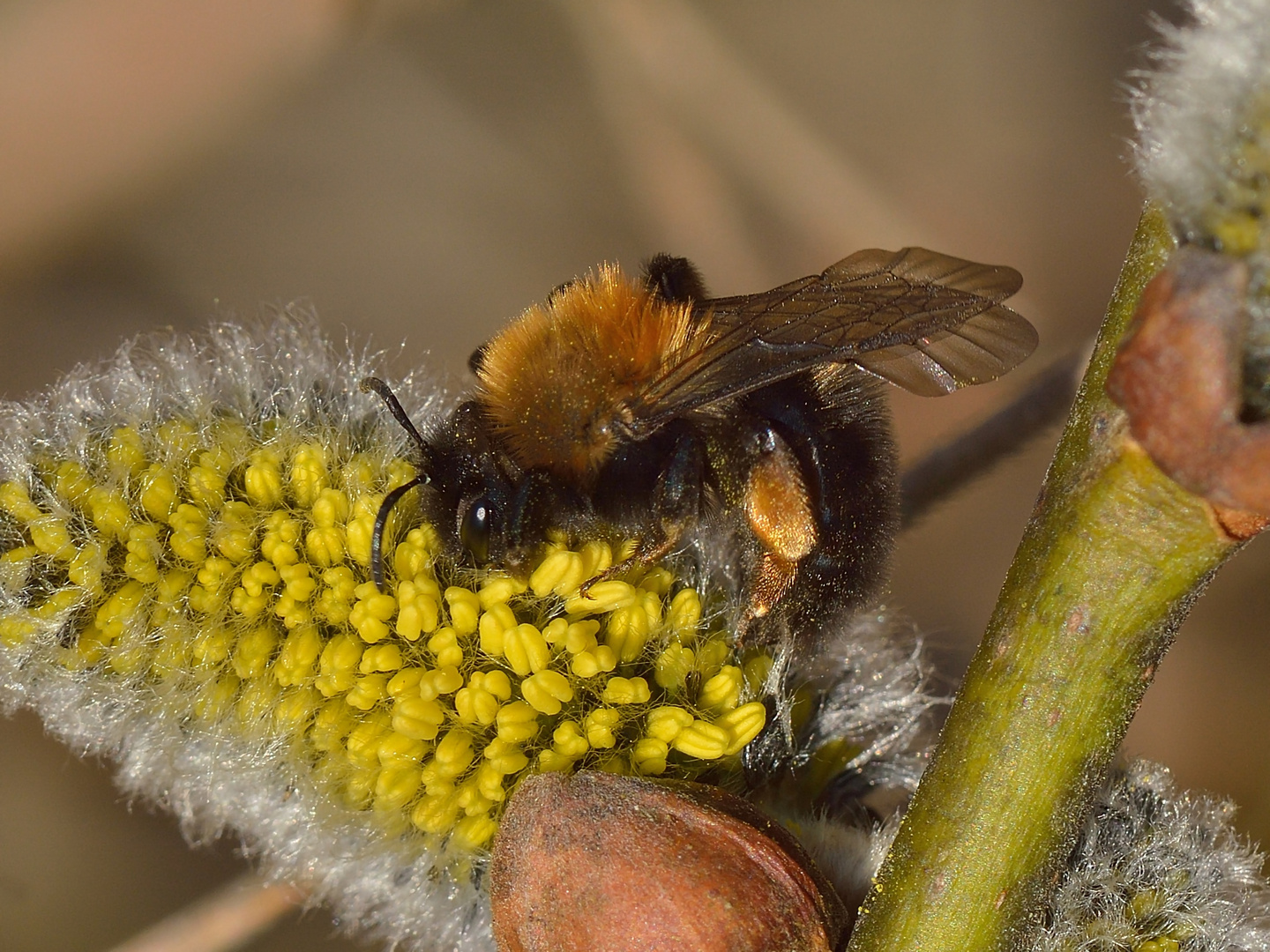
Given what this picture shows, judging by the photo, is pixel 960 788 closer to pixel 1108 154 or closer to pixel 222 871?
pixel 222 871

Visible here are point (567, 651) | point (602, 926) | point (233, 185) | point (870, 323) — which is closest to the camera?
point (602, 926)

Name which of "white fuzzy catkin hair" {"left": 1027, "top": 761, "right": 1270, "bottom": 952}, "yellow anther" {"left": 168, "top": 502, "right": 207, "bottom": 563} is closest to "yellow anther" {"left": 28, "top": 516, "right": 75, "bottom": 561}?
"yellow anther" {"left": 168, "top": 502, "right": 207, "bottom": 563}

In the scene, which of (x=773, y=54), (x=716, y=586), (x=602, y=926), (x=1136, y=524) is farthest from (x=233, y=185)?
(x=1136, y=524)

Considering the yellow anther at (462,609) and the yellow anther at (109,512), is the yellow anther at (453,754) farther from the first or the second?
the yellow anther at (109,512)

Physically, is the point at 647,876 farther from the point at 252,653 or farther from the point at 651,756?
the point at 252,653

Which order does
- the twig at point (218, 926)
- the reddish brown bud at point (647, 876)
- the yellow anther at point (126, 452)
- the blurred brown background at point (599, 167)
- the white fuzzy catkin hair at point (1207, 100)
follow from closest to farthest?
the white fuzzy catkin hair at point (1207, 100) → the reddish brown bud at point (647, 876) → the yellow anther at point (126, 452) → the twig at point (218, 926) → the blurred brown background at point (599, 167)

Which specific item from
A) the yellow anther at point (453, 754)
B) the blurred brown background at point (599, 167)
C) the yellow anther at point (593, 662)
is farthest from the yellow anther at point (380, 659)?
the blurred brown background at point (599, 167)

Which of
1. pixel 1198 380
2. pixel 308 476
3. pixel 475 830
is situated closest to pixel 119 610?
pixel 308 476

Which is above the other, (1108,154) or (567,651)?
(1108,154)
